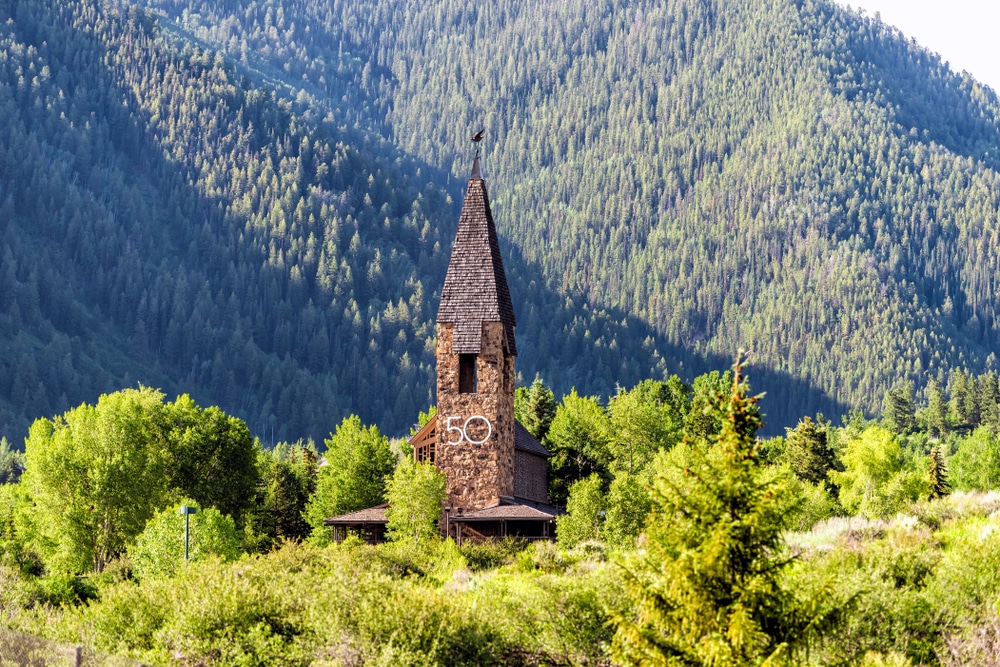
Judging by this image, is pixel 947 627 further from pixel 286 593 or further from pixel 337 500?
pixel 337 500

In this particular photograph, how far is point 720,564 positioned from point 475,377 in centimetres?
5481

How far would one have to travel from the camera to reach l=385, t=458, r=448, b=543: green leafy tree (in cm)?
7431

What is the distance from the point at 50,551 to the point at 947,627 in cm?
5147

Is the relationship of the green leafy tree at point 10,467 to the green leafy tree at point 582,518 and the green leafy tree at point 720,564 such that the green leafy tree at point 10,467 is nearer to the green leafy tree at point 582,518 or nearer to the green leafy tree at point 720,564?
the green leafy tree at point 582,518

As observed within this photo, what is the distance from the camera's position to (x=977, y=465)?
380 ft

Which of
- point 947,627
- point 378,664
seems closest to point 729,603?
point 378,664

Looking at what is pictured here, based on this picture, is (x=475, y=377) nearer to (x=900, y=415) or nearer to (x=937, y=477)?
(x=937, y=477)

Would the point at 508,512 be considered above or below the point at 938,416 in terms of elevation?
below

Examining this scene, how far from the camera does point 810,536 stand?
56.5 m

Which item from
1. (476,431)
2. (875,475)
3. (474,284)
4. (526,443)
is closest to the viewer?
(476,431)

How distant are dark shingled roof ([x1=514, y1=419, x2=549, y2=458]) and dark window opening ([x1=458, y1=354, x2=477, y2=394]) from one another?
5792 millimetres

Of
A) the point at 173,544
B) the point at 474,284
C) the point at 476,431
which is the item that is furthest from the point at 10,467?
the point at 173,544

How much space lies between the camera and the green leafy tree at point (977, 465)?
108 m

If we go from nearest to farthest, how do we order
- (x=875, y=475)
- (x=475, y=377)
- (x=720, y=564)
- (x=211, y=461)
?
1. (x=720, y=564)
2. (x=475, y=377)
3. (x=211, y=461)
4. (x=875, y=475)
